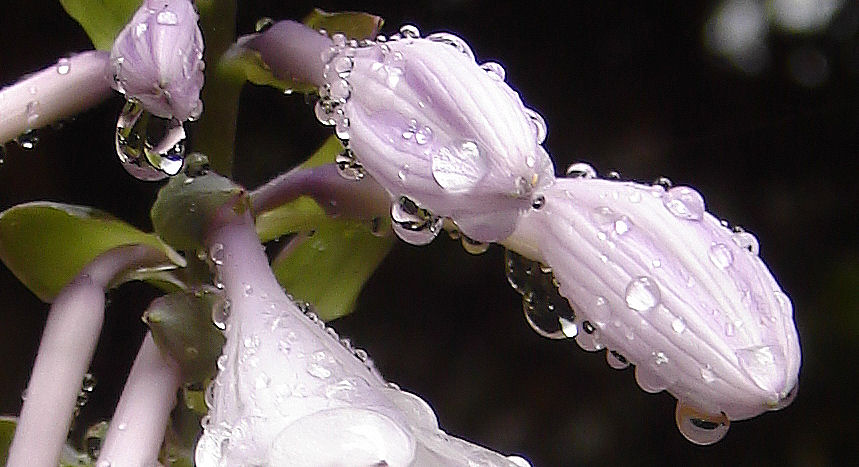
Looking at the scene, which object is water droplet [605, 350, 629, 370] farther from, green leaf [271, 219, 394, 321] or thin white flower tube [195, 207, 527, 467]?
green leaf [271, 219, 394, 321]

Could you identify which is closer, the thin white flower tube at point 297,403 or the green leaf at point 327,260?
the thin white flower tube at point 297,403

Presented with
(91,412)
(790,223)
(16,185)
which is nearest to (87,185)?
(16,185)

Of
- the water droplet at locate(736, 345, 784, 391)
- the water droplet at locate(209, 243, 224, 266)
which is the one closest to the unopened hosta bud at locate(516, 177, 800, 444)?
the water droplet at locate(736, 345, 784, 391)

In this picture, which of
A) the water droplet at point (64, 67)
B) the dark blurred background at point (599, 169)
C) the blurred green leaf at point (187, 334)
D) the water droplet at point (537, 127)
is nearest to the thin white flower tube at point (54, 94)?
the water droplet at point (64, 67)

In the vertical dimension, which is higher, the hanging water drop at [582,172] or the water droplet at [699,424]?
the hanging water drop at [582,172]

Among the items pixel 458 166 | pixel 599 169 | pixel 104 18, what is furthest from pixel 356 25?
pixel 599 169

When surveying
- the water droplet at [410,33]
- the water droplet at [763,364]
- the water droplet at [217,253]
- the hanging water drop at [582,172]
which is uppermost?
the water droplet at [410,33]

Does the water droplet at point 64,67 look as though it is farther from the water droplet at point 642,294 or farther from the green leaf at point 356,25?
the water droplet at point 642,294

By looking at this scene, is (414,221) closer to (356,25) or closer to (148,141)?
(148,141)
